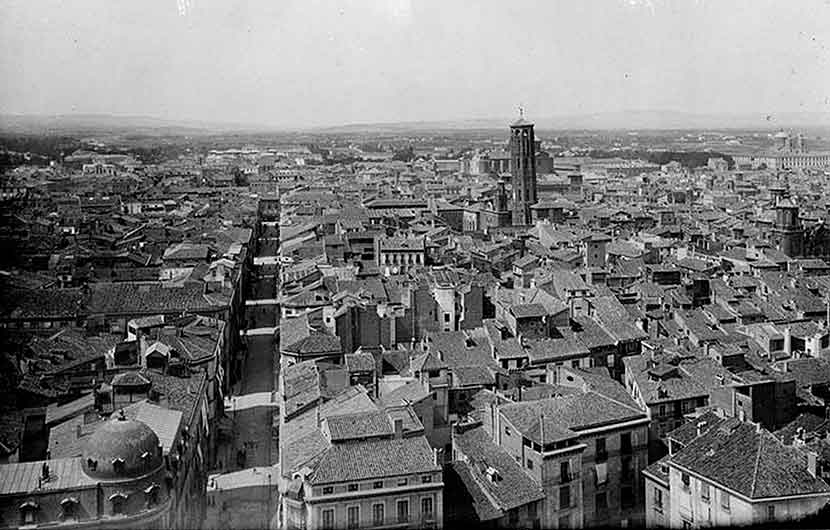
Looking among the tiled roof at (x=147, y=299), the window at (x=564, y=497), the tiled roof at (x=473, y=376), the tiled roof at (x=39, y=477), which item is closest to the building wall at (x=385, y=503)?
the window at (x=564, y=497)

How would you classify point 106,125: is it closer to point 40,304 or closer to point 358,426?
point 40,304

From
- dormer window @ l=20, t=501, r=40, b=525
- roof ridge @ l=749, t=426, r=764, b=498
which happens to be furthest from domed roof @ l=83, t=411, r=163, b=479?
roof ridge @ l=749, t=426, r=764, b=498

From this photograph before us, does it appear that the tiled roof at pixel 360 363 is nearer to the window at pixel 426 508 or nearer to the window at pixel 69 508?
the window at pixel 426 508

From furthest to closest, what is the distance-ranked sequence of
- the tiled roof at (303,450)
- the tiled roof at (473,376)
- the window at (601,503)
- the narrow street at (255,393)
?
1. the tiled roof at (473,376)
2. the narrow street at (255,393)
3. the window at (601,503)
4. the tiled roof at (303,450)

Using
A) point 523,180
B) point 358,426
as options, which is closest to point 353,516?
point 358,426

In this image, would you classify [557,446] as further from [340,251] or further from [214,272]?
[340,251]

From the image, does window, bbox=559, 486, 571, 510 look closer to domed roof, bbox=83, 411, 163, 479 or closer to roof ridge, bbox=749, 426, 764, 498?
roof ridge, bbox=749, 426, 764, 498

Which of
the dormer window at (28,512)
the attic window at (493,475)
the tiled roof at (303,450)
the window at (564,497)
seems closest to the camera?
the dormer window at (28,512)

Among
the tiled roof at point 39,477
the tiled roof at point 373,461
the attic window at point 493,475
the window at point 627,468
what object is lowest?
the window at point 627,468
